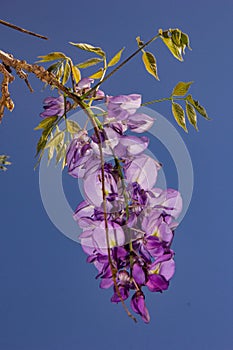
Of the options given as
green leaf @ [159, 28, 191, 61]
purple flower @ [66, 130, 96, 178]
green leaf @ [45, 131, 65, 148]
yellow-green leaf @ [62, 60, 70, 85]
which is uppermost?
yellow-green leaf @ [62, 60, 70, 85]

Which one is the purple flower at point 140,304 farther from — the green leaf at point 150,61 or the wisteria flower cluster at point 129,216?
the green leaf at point 150,61

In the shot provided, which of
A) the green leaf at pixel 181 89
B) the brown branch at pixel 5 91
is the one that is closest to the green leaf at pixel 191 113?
the green leaf at pixel 181 89

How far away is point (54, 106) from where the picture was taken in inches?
10.8

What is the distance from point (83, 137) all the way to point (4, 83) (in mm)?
87

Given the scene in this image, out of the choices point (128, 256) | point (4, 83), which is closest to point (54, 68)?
point (4, 83)

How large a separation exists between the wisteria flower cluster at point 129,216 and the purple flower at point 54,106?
0.05 metres

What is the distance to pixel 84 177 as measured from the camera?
23 cm

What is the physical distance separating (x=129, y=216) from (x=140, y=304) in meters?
0.04

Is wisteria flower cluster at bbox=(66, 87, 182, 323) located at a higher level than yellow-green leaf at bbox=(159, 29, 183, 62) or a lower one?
lower

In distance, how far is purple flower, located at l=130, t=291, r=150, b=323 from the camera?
23 centimetres

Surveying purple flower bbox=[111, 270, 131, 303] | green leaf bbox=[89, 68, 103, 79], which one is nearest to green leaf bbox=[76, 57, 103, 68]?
green leaf bbox=[89, 68, 103, 79]

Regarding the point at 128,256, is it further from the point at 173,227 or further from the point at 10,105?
the point at 10,105

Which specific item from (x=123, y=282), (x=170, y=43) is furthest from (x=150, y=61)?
(x=123, y=282)

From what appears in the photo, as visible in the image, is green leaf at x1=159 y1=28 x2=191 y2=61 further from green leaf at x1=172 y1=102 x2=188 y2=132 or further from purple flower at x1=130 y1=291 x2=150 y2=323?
purple flower at x1=130 y1=291 x2=150 y2=323
